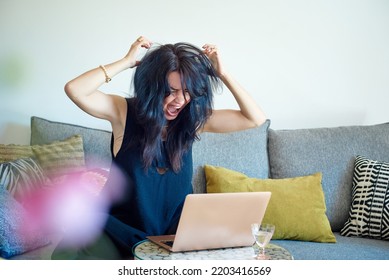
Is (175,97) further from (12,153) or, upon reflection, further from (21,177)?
(12,153)

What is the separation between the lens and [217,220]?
138cm

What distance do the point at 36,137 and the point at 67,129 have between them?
131 millimetres

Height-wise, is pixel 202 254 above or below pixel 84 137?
below

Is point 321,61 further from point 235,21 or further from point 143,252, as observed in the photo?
point 143,252

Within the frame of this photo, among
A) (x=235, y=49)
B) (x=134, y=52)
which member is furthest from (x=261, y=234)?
(x=235, y=49)

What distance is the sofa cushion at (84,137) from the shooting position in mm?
2207

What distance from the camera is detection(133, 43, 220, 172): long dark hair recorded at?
163cm

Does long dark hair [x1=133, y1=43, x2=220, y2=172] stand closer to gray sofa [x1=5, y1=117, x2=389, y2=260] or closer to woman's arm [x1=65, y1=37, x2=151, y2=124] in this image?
woman's arm [x1=65, y1=37, x2=151, y2=124]

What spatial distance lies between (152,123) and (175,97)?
103 mm

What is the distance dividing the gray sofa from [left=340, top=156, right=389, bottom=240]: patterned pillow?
1.5 inches

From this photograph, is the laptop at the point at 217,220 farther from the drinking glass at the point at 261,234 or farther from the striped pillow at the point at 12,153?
the striped pillow at the point at 12,153

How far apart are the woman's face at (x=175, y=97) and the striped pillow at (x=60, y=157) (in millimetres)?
634

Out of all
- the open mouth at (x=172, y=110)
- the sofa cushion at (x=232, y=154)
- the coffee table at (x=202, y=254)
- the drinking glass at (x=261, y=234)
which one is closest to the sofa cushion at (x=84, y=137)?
the sofa cushion at (x=232, y=154)

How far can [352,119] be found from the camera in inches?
103
